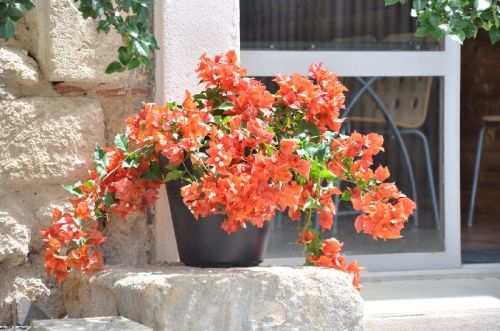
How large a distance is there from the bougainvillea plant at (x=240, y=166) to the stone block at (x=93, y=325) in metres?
0.25

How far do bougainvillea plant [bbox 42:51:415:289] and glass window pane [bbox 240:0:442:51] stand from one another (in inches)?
42.1

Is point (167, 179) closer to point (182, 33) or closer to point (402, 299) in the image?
point (182, 33)

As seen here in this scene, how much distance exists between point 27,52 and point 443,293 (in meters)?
1.86

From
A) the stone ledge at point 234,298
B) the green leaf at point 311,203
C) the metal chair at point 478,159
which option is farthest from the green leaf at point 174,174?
the metal chair at point 478,159


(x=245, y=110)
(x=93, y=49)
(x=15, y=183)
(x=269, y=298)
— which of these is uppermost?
(x=93, y=49)

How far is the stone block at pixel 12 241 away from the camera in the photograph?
2.96 m

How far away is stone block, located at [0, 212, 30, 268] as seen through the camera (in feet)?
9.71

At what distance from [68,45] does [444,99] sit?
1.82 meters

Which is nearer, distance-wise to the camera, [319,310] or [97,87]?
[319,310]

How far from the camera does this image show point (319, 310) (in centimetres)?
269

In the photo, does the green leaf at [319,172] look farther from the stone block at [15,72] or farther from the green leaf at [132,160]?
the stone block at [15,72]

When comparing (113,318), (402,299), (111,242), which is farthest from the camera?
(402,299)

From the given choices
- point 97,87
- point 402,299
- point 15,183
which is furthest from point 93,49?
point 402,299

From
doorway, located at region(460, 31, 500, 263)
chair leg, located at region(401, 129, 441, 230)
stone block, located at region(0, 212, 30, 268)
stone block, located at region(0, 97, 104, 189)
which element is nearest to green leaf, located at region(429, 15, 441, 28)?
stone block, located at region(0, 97, 104, 189)
